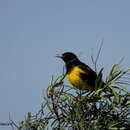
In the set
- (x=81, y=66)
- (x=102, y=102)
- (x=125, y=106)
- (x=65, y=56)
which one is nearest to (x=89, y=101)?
(x=102, y=102)

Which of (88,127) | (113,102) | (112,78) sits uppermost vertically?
(112,78)

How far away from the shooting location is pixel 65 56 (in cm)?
729

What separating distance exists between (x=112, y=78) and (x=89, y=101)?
1.00 ft

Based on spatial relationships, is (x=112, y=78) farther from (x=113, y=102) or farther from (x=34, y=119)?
(x=34, y=119)

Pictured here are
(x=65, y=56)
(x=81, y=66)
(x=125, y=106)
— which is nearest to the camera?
(x=125, y=106)

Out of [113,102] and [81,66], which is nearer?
[113,102]

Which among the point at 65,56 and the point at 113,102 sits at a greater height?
the point at 65,56

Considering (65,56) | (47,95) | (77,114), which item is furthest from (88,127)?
(65,56)

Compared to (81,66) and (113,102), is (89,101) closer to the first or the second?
(113,102)

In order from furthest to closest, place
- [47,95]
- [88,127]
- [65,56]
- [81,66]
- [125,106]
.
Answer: [65,56]
[81,66]
[47,95]
[125,106]
[88,127]

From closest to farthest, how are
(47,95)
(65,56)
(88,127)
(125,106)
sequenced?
(88,127), (125,106), (47,95), (65,56)

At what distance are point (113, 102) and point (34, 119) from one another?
2.26ft

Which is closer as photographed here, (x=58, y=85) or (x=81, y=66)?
(x=58, y=85)

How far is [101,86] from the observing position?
3.37 m
